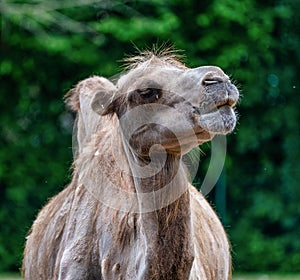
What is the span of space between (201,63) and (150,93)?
9.37m

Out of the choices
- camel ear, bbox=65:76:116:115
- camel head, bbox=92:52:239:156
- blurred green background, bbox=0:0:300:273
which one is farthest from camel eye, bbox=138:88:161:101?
blurred green background, bbox=0:0:300:273

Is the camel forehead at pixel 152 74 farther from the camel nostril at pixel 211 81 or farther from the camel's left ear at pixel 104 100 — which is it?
the camel nostril at pixel 211 81

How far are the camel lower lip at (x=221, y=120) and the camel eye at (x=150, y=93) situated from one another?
0.40 m

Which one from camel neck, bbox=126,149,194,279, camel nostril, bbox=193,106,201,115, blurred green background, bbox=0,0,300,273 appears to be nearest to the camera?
camel nostril, bbox=193,106,201,115

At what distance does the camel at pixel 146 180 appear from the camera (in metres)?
4.87

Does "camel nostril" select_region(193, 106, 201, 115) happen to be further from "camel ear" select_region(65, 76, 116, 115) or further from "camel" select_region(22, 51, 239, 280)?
"camel ear" select_region(65, 76, 116, 115)

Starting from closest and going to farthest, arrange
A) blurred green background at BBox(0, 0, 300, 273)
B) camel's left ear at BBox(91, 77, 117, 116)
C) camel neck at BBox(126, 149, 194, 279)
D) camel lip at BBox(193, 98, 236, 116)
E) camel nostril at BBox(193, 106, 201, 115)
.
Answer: camel lip at BBox(193, 98, 236, 116) < camel nostril at BBox(193, 106, 201, 115) < camel neck at BBox(126, 149, 194, 279) < camel's left ear at BBox(91, 77, 117, 116) < blurred green background at BBox(0, 0, 300, 273)

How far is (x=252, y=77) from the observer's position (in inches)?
591

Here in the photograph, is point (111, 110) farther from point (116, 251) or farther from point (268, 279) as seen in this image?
point (268, 279)

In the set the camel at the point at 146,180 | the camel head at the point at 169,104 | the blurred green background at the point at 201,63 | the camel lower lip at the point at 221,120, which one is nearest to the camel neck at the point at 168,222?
the camel at the point at 146,180

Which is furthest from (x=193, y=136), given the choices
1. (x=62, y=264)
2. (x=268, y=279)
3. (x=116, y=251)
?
(x=268, y=279)

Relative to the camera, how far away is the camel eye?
5059 mm

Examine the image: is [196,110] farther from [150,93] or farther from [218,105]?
[150,93]

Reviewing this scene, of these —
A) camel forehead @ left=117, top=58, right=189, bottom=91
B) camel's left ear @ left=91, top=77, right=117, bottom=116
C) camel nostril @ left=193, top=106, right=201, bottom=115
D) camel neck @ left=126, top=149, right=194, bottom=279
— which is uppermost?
camel forehead @ left=117, top=58, right=189, bottom=91
